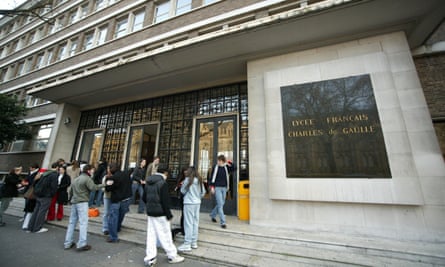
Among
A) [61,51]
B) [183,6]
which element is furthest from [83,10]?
[183,6]

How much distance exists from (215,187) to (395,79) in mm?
5694

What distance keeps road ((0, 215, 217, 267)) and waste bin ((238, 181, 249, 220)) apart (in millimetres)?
2472

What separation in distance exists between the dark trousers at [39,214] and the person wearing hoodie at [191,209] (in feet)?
15.2

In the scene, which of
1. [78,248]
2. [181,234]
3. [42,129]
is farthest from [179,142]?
[42,129]

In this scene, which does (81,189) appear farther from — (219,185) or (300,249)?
(300,249)

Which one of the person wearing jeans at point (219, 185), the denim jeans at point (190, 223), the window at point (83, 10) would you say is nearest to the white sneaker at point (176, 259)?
the denim jeans at point (190, 223)

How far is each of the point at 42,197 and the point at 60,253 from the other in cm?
240

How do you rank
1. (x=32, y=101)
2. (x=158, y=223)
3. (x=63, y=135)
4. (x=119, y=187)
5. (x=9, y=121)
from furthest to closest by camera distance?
(x=32, y=101) < (x=9, y=121) < (x=63, y=135) < (x=119, y=187) < (x=158, y=223)

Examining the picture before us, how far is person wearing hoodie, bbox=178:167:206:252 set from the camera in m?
3.74

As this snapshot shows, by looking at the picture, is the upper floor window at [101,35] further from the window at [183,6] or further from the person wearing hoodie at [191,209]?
the person wearing hoodie at [191,209]

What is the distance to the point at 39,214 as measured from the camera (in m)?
5.08

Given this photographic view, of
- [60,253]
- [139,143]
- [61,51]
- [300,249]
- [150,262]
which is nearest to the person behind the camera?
[150,262]

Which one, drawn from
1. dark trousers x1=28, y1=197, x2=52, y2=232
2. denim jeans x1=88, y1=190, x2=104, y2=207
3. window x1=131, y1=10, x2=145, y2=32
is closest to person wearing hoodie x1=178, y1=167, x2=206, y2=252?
dark trousers x1=28, y1=197, x2=52, y2=232

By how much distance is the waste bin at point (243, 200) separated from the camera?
222 inches
